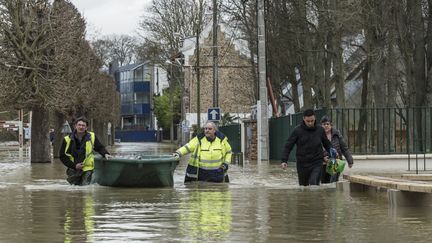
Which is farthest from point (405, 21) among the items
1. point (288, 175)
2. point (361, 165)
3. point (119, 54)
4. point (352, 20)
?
point (119, 54)

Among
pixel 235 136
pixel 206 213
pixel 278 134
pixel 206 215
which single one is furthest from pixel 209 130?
pixel 235 136

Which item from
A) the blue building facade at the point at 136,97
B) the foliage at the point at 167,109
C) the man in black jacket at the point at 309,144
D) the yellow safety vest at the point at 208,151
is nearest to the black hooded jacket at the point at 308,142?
the man in black jacket at the point at 309,144

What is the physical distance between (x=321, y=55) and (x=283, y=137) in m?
6.19

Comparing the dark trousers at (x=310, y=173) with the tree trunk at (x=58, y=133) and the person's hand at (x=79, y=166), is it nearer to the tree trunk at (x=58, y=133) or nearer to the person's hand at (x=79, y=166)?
the person's hand at (x=79, y=166)

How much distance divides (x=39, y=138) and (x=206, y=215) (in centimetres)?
2556

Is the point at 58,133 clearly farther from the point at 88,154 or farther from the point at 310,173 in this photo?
the point at 310,173

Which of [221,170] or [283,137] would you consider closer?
[221,170]

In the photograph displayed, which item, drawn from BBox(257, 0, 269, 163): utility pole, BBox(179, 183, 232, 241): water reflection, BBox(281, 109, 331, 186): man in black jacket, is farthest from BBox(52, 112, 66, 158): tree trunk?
BBox(281, 109, 331, 186): man in black jacket

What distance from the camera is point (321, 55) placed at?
130ft

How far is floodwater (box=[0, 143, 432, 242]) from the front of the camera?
388 inches

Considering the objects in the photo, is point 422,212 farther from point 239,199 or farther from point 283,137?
point 283,137

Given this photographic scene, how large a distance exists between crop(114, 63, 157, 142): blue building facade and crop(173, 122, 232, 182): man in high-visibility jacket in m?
114

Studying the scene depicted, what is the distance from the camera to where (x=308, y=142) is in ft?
50.4

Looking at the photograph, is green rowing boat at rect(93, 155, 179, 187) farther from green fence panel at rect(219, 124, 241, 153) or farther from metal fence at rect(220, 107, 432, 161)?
green fence panel at rect(219, 124, 241, 153)
